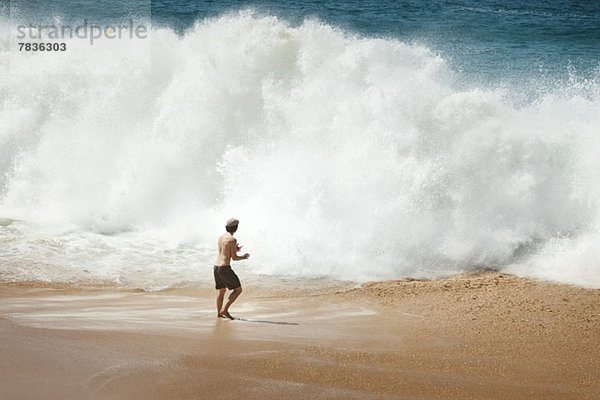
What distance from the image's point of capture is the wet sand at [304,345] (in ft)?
14.5

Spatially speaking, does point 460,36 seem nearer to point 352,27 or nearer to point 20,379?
point 352,27

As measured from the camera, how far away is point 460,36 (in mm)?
21000

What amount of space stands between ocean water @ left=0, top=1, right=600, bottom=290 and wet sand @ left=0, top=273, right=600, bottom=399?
1152 millimetres

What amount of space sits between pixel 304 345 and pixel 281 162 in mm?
5666

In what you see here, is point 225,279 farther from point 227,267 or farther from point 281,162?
point 281,162

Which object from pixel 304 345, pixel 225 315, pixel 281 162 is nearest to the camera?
pixel 304 345

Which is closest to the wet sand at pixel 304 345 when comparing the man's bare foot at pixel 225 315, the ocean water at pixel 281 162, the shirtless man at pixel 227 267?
the man's bare foot at pixel 225 315

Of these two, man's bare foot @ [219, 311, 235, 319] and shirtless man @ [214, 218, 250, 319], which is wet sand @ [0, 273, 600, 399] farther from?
shirtless man @ [214, 218, 250, 319]

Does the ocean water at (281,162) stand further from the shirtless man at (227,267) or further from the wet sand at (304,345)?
the shirtless man at (227,267)

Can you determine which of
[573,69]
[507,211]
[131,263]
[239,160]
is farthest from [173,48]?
[573,69]

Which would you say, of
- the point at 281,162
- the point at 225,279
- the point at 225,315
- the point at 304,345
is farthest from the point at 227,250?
the point at 281,162

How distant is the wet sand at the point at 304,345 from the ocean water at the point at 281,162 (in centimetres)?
115

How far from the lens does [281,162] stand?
1062 cm

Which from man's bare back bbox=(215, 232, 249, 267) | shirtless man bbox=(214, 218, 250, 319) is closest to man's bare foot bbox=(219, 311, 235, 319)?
shirtless man bbox=(214, 218, 250, 319)
